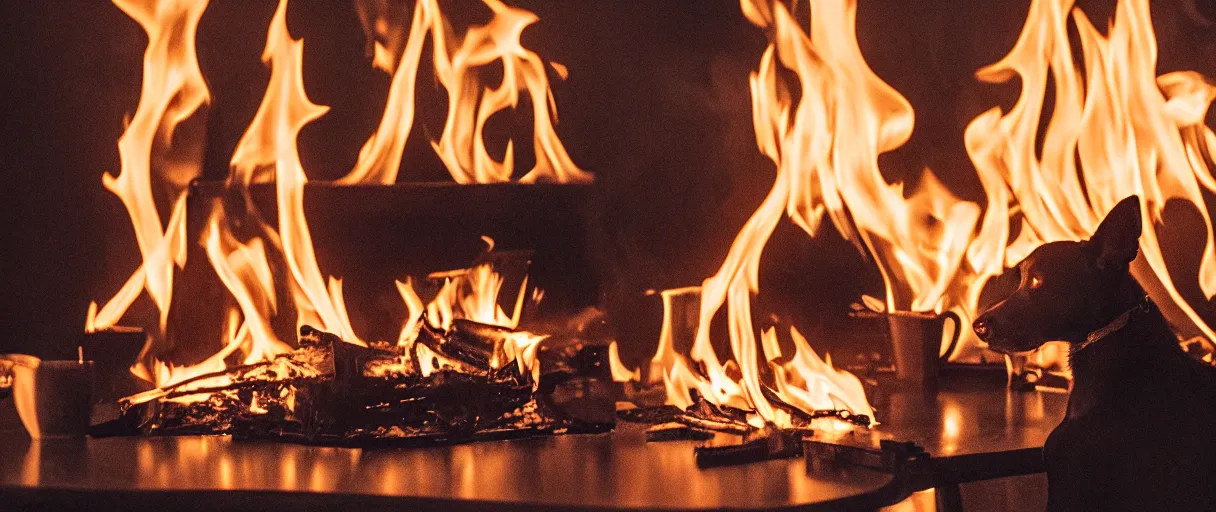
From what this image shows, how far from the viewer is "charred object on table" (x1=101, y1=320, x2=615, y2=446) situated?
5.72 ft

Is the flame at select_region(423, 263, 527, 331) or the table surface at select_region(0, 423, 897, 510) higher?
the flame at select_region(423, 263, 527, 331)

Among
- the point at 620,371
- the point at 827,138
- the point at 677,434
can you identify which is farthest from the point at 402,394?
the point at 827,138

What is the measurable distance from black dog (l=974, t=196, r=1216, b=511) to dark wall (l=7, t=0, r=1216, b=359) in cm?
88

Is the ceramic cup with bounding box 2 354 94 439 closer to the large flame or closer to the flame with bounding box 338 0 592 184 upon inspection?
the large flame

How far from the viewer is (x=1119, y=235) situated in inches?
62.6

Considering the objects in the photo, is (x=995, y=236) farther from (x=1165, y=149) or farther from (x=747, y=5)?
(x=747, y=5)

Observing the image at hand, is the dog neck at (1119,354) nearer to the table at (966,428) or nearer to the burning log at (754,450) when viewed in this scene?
the table at (966,428)

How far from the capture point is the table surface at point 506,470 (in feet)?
4.33

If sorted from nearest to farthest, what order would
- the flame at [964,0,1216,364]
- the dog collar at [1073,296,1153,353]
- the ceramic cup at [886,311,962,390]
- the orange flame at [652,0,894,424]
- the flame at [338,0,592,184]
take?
the dog collar at [1073,296,1153,353]
the ceramic cup at [886,311,962,390]
the flame at [338,0,592,184]
the orange flame at [652,0,894,424]
the flame at [964,0,1216,364]

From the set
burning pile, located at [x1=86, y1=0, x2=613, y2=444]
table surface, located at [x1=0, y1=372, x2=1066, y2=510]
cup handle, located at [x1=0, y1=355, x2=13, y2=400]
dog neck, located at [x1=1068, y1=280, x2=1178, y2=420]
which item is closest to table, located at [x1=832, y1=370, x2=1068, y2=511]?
table surface, located at [x1=0, y1=372, x2=1066, y2=510]

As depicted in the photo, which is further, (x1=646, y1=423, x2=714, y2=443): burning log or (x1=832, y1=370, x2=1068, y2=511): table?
(x1=646, y1=423, x2=714, y2=443): burning log

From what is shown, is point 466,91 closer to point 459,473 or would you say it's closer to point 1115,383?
point 459,473

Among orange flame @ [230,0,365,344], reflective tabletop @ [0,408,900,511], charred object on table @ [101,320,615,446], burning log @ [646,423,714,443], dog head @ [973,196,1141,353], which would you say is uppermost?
orange flame @ [230,0,365,344]

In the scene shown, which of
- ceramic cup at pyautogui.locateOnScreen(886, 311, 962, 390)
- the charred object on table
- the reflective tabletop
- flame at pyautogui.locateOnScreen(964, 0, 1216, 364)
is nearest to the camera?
the reflective tabletop
